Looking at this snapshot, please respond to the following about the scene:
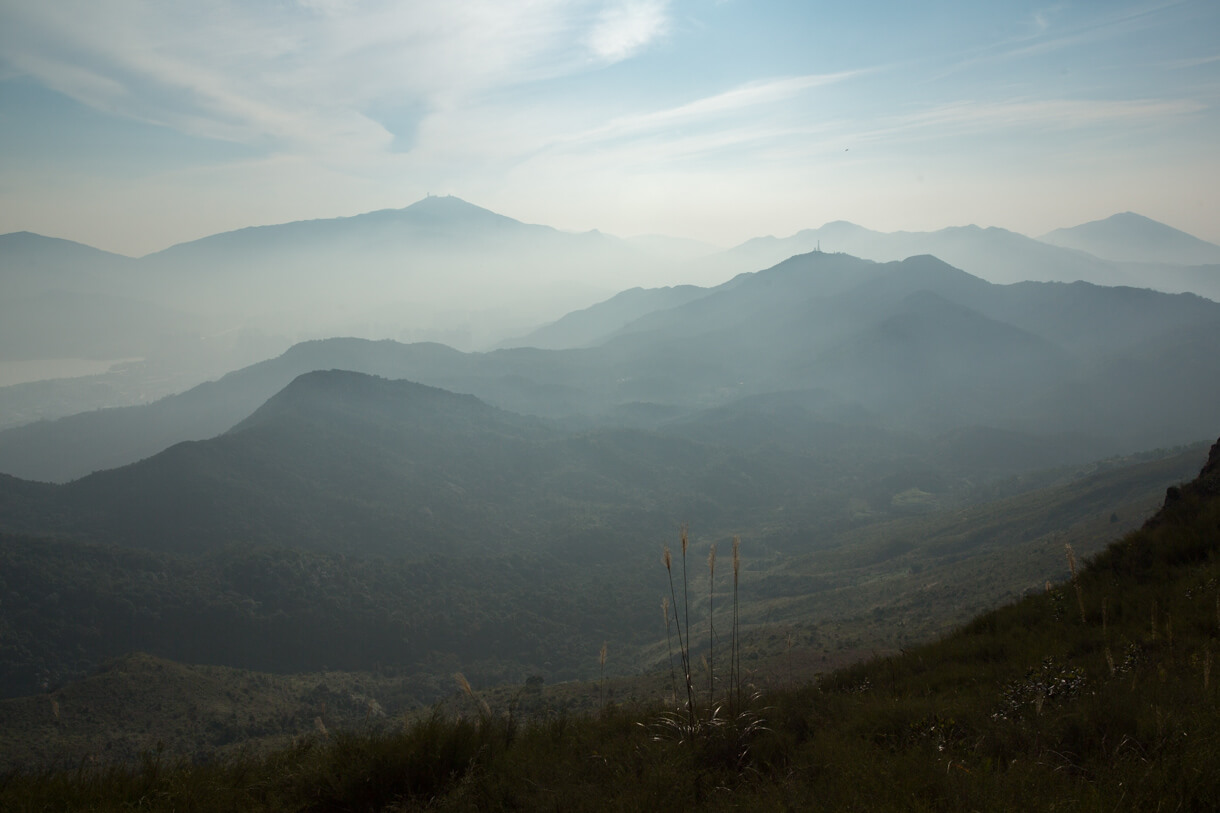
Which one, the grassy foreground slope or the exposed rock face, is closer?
the grassy foreground slope

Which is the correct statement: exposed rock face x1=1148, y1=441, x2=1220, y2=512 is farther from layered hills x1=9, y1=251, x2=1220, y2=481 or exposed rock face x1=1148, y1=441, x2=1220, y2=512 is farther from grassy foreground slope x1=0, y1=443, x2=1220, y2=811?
layered hills x1=9, y1=251, x2=1220, y2=481

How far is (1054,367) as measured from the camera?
17738cm

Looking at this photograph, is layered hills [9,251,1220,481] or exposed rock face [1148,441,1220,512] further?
layered hills [9,251,1220,481]

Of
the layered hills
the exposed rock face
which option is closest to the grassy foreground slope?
the exposed rock face

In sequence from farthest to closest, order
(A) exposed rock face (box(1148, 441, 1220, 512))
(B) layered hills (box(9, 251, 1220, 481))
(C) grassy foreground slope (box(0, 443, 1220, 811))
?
(B) layered hills (box(9, 251, 1220, 481))
(A) exposed rock face (box(1148, 441, 1220, 512))
(C) grassy foreground slope (box(0, 443, 1220, 811))

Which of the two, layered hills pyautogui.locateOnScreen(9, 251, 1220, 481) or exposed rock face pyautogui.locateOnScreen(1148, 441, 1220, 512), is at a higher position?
layered hills pyautogui.locateOnScreen(9, 251, 1220, 481)

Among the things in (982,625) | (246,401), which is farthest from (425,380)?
(982,625)

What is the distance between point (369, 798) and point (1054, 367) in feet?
714

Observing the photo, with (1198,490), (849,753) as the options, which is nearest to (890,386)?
(1198,490)

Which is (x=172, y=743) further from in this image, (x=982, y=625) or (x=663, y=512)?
(x=663, y=512)

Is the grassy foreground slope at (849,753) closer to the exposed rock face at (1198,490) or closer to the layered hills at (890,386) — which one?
the exposed rock face at (1198,490)

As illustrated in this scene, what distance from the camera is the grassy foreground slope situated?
4.33 m

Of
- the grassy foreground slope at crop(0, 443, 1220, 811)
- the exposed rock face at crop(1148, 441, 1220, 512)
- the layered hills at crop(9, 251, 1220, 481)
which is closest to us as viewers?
the grassy foreground slope at crop(0, 443, 1220, 811)

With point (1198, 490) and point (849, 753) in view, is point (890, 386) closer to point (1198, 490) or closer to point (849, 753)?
point (1198, 490)
